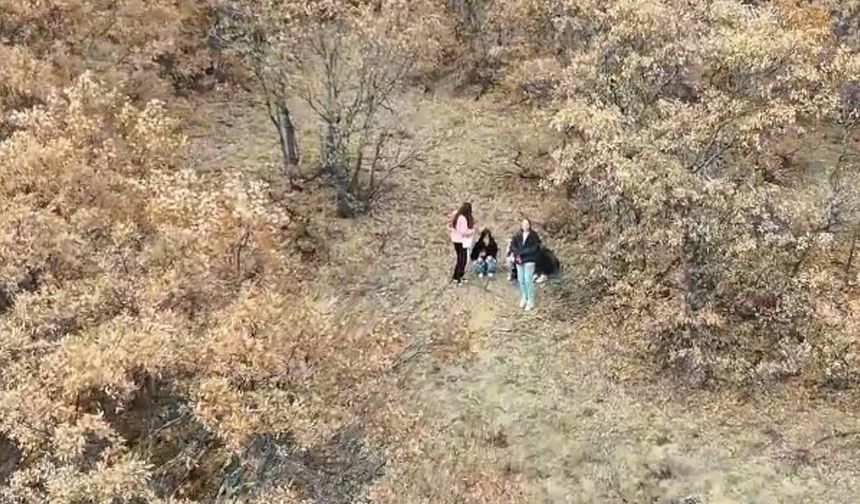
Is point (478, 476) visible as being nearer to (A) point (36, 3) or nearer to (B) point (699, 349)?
(B) point (699, 349)

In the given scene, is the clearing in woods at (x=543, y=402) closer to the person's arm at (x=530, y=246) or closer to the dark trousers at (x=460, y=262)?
the dark trousers at (x=460, y=262)

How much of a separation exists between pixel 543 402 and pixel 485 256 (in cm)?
356

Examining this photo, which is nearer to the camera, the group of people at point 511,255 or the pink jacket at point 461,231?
the group of people at point 511,255

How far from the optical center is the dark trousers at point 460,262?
17922 mm

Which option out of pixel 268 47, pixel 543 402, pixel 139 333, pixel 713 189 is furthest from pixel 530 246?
pixel 139 333

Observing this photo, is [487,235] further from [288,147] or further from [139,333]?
[139,333]

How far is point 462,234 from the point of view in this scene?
17766 millimetres

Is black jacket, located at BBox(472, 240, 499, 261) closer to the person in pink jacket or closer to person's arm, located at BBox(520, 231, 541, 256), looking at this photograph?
the person in pink jacket

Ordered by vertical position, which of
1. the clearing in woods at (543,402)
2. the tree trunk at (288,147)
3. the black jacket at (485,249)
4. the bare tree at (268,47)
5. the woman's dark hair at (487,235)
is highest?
the bare tree at (268,47)

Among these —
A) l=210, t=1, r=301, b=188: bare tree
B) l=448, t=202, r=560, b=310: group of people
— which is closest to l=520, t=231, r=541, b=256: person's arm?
l=448, t=202, r=560, b=310: group of people

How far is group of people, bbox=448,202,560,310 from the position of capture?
56.3ft

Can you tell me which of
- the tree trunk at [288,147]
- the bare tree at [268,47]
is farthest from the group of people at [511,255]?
the bare tree at [268,47]

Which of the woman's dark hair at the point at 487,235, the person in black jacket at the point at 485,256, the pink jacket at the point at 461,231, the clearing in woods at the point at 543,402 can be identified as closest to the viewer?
the clearing in woods at the point at 543,402

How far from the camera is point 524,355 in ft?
54.0
